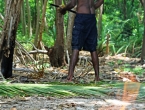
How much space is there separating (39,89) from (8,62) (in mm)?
1723

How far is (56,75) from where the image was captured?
21.2 feet

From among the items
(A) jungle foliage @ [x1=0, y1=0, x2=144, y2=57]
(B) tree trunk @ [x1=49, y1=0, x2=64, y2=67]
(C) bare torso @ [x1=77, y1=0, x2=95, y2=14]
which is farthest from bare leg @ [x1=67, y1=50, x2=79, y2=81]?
(B) tree trunk @ [x1=49, y1=0, x2=64, y2=67]

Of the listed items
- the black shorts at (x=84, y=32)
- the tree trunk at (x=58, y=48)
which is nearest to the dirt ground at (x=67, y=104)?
the black shorts at (x=84, y=32)

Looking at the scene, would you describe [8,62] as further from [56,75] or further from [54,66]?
[54,66]

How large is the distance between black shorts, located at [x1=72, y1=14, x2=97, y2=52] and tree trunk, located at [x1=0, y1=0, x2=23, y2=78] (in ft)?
2.69

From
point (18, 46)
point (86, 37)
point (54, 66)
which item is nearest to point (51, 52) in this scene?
point (54, 66)

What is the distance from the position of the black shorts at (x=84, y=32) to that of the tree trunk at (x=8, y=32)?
0.82 m

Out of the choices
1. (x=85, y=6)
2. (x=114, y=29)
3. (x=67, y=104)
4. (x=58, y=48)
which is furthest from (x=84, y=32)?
(x=114, y=29)

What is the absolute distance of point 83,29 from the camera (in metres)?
5.79

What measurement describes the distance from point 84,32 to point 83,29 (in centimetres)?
6

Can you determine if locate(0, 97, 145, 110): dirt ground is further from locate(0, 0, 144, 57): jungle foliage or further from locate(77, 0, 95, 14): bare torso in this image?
locate(0, 0, 144, 57): jungle foliage

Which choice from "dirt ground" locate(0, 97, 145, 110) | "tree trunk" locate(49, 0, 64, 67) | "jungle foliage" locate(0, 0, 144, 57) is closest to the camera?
"dirt ground" locate(0, 97, 145, 110)

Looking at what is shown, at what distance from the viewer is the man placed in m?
5.68

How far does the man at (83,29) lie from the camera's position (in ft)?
18.6
